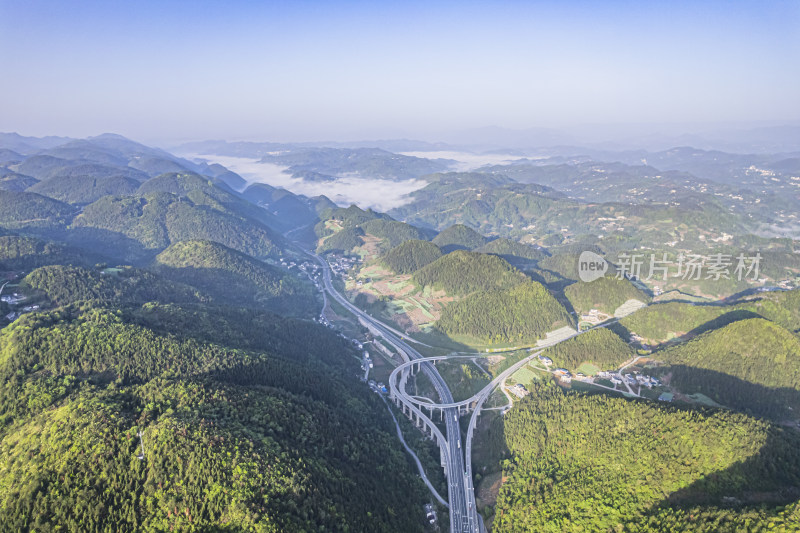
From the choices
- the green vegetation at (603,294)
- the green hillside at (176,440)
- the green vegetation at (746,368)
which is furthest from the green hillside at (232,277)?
the green vegetation at (746,368)

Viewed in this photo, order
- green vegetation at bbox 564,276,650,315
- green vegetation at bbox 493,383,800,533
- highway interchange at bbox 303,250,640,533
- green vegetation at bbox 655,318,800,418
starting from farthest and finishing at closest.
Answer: green vegetation at bbox 564,276,650,315
green vegetation at bbox 655,318,800,418
highway interchange at bbox 303,250,640,533
green vegetation at bbox 493,383,800,533

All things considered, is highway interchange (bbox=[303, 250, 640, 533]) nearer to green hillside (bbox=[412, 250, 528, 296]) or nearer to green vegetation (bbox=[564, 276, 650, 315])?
green vegetation (bbox=[564, 276, 650, 315])

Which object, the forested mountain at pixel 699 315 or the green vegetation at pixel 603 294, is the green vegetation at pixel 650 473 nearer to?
the forested mountain at pixel 699 315

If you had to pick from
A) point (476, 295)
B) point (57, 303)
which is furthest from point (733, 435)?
point (57, 303)

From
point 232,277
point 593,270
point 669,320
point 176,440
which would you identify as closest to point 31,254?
point 232,277

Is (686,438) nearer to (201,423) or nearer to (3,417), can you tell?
(201,423)

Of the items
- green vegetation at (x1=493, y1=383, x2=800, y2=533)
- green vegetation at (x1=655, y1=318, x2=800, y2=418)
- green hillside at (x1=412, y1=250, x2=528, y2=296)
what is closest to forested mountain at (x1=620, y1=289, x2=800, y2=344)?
green vegetation at (x1=655, y1=318, x2=800, y2=418)
